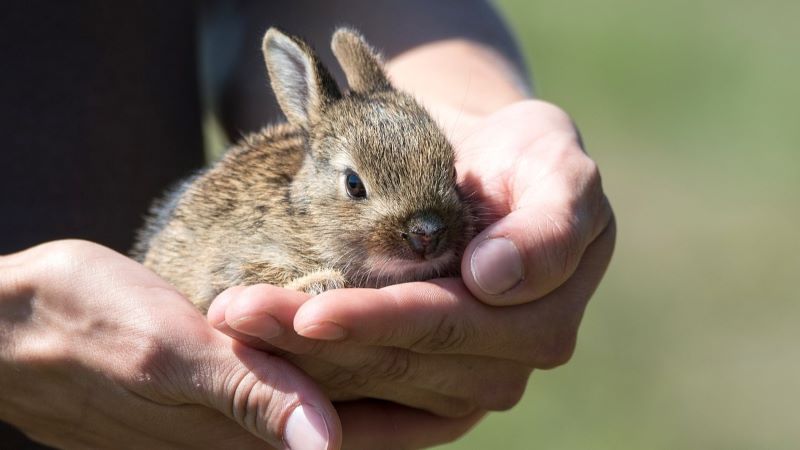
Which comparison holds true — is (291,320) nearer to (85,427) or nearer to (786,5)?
(85,427)

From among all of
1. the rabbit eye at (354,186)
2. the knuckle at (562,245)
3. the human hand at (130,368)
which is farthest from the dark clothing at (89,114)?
the knuckle at (562,245)

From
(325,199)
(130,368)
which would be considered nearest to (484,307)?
(325,199)

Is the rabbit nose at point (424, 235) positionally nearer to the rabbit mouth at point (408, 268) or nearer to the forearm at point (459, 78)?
the rabbit mouth at point (408, 268)

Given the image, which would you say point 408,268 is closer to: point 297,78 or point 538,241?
point 538,241

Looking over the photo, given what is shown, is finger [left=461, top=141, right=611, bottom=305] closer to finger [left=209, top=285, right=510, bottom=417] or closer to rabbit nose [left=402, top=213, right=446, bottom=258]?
rabbit nose [left=402, top=213, right=446, bottom=258]

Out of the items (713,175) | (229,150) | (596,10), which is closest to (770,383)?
(713,175)

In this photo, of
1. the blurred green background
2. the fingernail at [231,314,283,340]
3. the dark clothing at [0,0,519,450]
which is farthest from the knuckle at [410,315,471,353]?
the blurred green background
